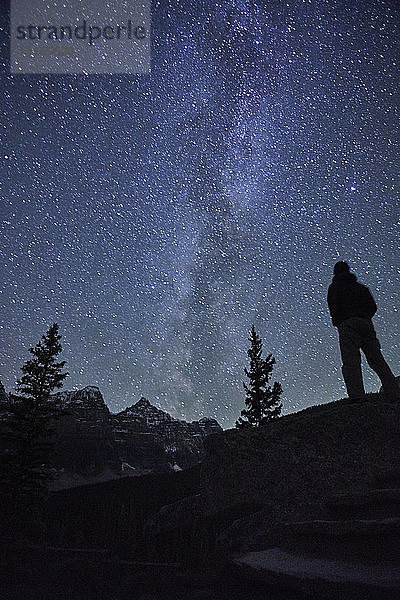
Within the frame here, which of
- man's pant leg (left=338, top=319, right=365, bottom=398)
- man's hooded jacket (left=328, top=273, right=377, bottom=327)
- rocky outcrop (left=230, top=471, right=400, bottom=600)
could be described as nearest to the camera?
rocky outcrop (left=230, top=471, right=400, bottom=600)

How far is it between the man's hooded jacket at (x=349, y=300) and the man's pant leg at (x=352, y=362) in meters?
0.22

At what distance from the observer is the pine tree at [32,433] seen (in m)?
13.3

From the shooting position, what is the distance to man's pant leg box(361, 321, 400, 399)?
21.7 feet

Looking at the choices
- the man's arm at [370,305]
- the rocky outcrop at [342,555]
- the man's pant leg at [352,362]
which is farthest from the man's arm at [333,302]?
the rocky outcrop at [342,555]

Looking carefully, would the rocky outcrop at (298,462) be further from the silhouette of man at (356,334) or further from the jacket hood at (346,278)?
the jacket hood at (346,278)

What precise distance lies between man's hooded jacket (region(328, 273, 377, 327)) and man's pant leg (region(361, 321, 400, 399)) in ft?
0.89

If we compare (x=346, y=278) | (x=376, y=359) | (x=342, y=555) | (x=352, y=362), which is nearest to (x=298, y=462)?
(x=352, y=362)

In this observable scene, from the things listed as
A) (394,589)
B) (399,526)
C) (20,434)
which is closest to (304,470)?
(399,526)

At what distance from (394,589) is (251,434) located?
3.67m

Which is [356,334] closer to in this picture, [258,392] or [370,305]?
[370,305]

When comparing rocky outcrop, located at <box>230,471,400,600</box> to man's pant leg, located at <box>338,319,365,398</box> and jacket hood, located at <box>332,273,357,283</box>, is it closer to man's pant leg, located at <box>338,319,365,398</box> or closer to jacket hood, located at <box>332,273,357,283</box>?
man's pant leg, located at <box>338,319,365,398</box>

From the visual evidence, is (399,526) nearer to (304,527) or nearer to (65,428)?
(304,527)

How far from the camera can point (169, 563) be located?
525cm

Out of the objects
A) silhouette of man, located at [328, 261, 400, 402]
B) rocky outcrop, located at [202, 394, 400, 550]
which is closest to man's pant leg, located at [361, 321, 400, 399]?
silhouette of man, located at [328, 261, 400, 402]
